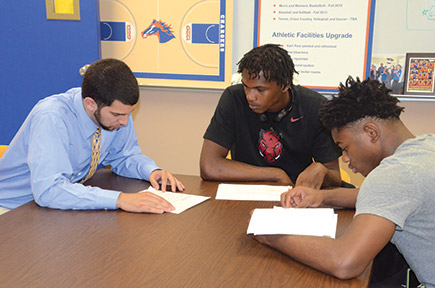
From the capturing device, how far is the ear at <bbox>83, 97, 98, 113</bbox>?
194 centimetres

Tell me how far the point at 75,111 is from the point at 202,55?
170 cm

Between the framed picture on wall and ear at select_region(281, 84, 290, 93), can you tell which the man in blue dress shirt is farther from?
the framed picture on wall

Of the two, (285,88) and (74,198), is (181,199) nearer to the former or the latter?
(74,198)

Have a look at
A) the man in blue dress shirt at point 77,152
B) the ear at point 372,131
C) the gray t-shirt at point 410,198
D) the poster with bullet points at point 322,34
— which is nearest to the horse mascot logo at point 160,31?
the poster with bullet points at point 322,34

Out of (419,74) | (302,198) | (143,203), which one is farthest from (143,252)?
(419,74)

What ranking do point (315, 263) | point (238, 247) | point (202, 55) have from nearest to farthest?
point (315, 263), point (238, 247), point (202, 55)

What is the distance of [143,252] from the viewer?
1.31 m

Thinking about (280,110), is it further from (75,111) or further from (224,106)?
(75,111)

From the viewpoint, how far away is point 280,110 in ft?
7.68

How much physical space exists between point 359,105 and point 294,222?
17.4 inches

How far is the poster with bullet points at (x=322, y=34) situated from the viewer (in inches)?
127

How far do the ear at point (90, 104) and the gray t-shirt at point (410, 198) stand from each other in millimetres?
A: 1218

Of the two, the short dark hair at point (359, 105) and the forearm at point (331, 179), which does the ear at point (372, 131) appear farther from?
the forearm at point (331, 179)

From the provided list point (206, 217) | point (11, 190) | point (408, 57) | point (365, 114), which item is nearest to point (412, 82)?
point (408, 57)
